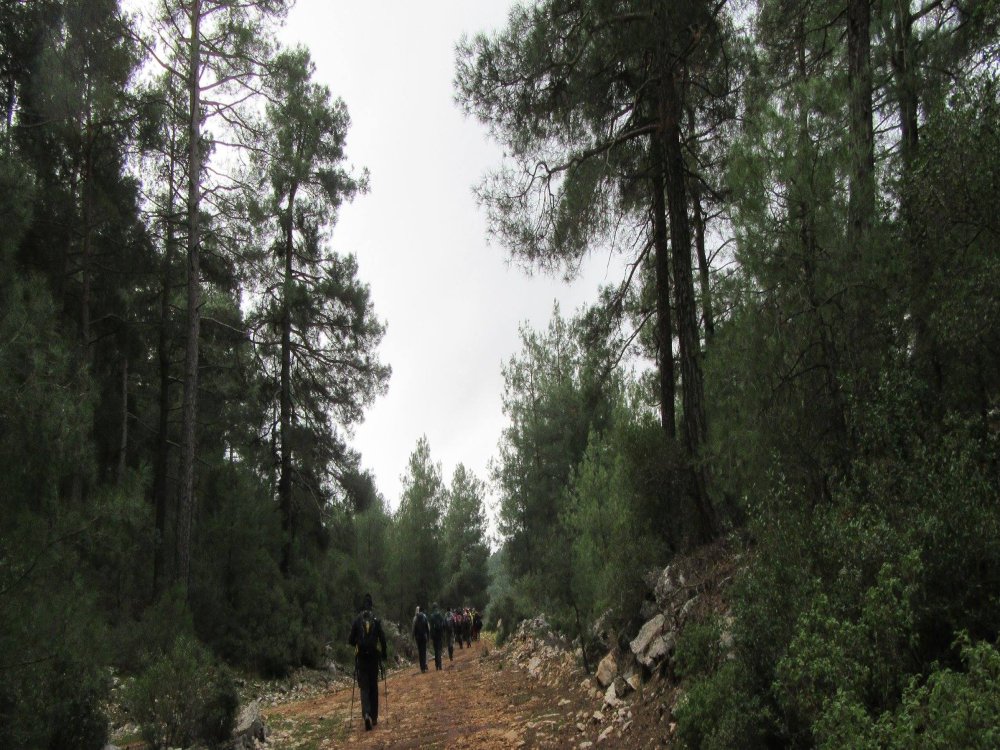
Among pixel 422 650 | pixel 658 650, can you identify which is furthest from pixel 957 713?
pixel 422 650

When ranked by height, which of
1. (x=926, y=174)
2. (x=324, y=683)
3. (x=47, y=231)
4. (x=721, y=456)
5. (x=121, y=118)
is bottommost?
(x=324, y=683)

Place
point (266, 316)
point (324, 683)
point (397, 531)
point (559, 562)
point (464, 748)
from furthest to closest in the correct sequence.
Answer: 1. point (397, 531)
2. point (266, 316)
3. point (324, 683)
4. point (559, 562)
5. point (464, 748)

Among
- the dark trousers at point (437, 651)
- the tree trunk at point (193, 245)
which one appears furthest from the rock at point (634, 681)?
the dark trousers at point (437, 651)

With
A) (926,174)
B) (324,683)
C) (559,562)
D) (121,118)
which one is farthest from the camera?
(324,683)

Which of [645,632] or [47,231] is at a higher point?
[47,231]

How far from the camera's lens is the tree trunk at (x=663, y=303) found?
473 inches

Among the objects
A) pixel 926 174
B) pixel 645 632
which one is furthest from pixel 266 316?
pixel 926 174

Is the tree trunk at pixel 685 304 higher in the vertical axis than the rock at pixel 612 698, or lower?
higher

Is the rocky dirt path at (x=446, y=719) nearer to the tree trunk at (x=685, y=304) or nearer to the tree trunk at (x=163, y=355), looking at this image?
the tree trunk at (x=685, y=304)

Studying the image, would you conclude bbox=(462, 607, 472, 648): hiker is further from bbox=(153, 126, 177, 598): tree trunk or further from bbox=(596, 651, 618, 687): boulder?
bbox=(596, 651, 618, 687): boulder

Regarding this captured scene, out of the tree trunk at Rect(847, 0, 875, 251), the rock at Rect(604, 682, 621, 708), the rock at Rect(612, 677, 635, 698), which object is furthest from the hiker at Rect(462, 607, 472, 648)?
the tree trunk at Rect(847, 0, 875, 251)

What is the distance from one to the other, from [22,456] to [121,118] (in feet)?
34.9

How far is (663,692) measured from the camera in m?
6.94

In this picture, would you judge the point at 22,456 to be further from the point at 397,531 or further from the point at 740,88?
the point at 397,531
